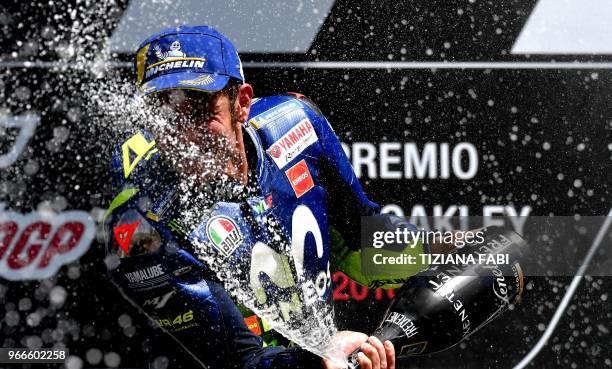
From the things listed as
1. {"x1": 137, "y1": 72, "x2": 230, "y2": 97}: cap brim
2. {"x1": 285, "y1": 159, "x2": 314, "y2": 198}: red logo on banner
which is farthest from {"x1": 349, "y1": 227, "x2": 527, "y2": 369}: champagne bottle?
{"x1": 137, "y1": 72, "x2": 230, "y2": 97}: cap brim

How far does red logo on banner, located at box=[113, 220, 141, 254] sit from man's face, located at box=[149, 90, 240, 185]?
0.20 metres

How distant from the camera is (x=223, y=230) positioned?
8.04ft

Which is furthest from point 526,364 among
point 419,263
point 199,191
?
point 199,191

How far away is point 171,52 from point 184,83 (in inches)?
4.3

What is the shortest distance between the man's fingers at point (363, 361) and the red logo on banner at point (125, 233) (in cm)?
70

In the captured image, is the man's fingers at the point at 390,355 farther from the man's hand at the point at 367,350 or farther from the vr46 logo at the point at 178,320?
the vr46 logo at the point at 178,320

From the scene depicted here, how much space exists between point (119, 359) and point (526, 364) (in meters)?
1.60

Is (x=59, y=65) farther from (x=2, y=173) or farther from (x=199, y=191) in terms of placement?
(x=199, y=191)

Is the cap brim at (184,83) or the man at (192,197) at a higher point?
the cap brim at (184,83)

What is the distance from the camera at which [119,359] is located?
337 centimetres

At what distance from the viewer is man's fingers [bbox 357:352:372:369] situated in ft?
6.77

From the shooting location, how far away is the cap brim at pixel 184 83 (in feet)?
7.43

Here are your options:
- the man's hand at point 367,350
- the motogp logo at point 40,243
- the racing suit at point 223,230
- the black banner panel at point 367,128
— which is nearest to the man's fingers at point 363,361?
the man's hand at point 367,350

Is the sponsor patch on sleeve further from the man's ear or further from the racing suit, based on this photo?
the man's ear
